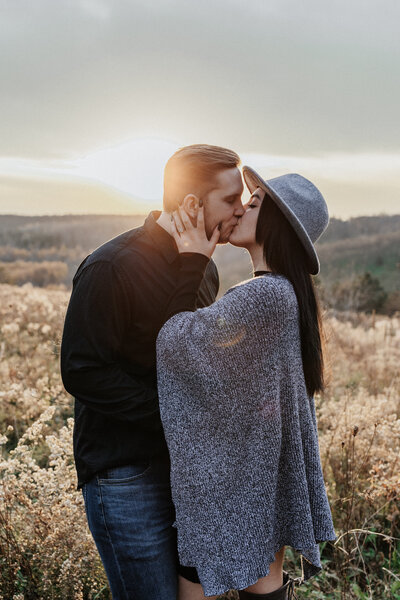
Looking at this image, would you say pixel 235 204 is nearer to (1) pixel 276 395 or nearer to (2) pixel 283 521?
(1) pixel 276 395

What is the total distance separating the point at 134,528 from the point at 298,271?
126 cm

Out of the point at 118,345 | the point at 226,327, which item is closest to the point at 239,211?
the point at 226,327

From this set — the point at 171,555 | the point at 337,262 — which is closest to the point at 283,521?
the point at 171,555

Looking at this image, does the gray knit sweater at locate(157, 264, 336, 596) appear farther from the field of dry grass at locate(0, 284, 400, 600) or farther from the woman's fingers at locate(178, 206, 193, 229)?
the field of dry grass at locate(0, 284, 400, 600)

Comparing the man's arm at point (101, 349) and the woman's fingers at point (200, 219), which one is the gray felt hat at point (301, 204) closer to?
the woman's fingers at point (200, 219)

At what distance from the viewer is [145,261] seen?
2.16 meters

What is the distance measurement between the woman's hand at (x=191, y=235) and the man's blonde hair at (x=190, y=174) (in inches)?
3.9

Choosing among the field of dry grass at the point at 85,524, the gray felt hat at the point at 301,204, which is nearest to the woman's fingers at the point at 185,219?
the gray felt hat at the point at 301,204

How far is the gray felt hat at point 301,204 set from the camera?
2.12m

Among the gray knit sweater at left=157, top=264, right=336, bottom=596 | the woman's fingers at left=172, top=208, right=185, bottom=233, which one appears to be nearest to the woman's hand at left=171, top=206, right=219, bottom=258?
the woman's fingers at left=172, top=208, right=185, bottom=233

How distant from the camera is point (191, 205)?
2283 millimetres

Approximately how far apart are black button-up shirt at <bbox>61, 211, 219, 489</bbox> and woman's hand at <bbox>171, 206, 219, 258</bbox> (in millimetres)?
54

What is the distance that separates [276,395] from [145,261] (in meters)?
0.77

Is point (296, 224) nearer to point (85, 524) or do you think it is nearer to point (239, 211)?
point (239, 211)
